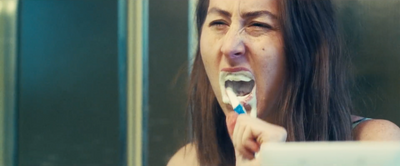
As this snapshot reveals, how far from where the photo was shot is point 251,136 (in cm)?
50

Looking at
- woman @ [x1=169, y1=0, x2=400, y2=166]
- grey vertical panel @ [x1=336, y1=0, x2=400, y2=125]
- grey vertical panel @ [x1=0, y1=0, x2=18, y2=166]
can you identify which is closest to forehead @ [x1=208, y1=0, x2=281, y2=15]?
woman @ [x1=169, y1=0, x2=400, y2=166]

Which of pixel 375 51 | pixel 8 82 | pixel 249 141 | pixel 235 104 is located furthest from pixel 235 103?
pixel 8 82

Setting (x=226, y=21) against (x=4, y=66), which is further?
(x=4, y=66)

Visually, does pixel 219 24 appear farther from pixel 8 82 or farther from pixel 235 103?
pixel 8 82

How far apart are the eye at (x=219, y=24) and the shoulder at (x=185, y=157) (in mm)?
171

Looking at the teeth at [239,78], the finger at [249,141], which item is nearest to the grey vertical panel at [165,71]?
the teeth at [239,78]

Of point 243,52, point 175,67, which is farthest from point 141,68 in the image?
point 243,52

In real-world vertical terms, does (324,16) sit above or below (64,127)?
above

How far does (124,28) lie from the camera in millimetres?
708

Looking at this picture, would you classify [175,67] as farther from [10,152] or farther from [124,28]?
[10,152]

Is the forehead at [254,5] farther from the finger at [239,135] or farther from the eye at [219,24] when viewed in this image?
the finger at [239,135]

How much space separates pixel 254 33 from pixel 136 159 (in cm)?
24

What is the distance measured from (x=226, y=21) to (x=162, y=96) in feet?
0.48

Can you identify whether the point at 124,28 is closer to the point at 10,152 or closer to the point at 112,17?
the point at 112,17
